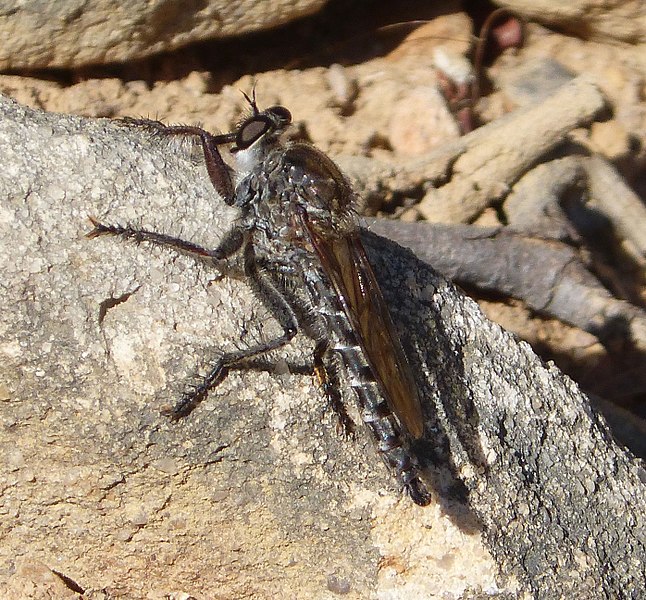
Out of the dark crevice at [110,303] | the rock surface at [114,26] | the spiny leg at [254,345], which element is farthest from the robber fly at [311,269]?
the rock surface at [114,26]

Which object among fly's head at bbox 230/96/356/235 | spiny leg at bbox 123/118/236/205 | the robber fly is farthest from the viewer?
fly's head at bbox 230/96/356/235

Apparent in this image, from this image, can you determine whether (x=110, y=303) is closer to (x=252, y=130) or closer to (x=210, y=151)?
(x=210, y=151)

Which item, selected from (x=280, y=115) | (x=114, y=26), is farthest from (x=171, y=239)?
(x=114, y=26)

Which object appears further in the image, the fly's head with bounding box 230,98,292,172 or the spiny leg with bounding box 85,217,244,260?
the fly's head with bounding box 230,98,292,172

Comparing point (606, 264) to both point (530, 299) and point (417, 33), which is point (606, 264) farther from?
point (417, 33)

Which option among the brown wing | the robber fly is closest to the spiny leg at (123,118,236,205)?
the robber fly

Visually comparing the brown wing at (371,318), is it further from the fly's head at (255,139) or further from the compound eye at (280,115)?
the compound eye at (280,115)

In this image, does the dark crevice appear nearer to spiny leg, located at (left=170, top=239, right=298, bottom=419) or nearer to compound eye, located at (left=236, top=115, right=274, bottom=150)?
spiny leg, located at (left=170, top=239, right=298, bottom=419)
